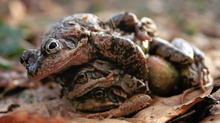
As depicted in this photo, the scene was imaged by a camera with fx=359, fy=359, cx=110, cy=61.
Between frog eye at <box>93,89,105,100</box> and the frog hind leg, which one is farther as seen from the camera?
the frog hind leg

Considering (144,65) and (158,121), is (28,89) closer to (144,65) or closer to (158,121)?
(144,65)

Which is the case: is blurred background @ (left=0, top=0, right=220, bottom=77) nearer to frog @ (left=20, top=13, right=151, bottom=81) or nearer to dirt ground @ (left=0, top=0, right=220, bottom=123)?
dirt ground @ (left=0, top=0, right=220, bottom=123)

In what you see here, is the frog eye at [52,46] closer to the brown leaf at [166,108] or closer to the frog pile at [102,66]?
the frog pile at [102,66]

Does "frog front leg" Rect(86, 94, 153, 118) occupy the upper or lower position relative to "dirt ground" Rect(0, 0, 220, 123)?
lower

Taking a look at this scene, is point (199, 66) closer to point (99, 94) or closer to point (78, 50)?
point (99, 94)

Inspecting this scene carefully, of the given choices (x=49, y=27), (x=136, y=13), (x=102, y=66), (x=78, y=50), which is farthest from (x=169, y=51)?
(x=136, y=13)

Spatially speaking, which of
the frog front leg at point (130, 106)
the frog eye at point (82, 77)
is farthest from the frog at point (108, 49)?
the frog front leg at point (130, 106)

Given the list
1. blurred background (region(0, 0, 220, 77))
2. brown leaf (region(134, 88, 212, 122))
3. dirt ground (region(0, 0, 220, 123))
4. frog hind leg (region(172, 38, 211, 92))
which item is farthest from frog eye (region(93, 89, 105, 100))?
blurred background (region(0, 0, 220, 77))
